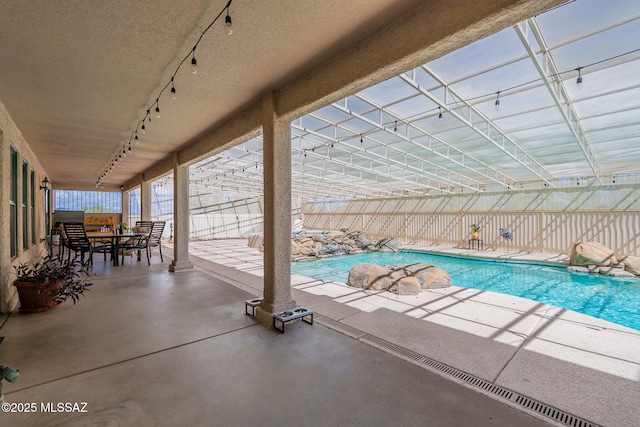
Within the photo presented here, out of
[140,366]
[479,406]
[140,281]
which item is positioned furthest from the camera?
[140,281]

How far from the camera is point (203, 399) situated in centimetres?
182

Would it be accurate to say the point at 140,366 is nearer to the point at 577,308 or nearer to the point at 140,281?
the point at 140,281

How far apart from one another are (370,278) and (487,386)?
11.0 feet

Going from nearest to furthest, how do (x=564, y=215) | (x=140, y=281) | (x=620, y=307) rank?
(x=140, y=281), (x=620, y=307), (x=564, y=215)

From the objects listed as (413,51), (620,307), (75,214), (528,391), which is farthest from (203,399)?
(75,214)

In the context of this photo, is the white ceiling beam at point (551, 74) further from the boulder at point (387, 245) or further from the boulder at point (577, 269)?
the boulder at point (387, 245)

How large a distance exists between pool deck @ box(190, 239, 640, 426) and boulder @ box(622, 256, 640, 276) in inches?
269

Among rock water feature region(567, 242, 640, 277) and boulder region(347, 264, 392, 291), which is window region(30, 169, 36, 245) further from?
rock water feature region(567, 242, 640, 277)

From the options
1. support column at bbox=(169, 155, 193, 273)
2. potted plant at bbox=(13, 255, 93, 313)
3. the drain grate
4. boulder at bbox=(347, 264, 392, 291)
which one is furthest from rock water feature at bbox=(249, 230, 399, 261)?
the drain grate

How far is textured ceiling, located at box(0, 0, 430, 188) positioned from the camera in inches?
77.2

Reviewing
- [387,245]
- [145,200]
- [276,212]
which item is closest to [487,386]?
[276,212]

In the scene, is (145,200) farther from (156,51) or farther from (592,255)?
(592,255)

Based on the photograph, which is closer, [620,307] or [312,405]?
[312,405]

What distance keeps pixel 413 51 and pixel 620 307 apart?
23.0 ft
